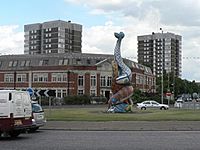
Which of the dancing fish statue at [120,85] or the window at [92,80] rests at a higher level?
the window at [92,80]

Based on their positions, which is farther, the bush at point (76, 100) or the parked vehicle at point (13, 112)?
the bush at point (76, 100)

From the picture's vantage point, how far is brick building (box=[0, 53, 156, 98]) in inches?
4109

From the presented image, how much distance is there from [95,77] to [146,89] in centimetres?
2626

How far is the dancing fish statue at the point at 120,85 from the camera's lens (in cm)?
4778

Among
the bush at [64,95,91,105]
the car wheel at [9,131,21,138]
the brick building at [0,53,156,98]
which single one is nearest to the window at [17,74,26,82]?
the brick building at [0,53,156,98]

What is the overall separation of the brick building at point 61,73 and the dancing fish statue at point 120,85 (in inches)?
2130

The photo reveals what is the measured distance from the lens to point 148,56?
120 metres

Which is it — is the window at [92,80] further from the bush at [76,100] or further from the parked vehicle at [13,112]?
the parked vehicle at [13,112]

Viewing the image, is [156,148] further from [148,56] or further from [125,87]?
[148,56]

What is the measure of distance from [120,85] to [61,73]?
5752cm

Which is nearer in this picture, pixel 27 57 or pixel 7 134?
pixel 7 134

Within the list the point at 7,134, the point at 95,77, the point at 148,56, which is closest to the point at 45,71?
the point at 95,77

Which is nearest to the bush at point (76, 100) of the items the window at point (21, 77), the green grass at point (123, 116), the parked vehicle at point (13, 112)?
the window at point (21, 77)

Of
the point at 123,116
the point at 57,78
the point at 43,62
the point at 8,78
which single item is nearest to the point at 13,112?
the point at 123,116
